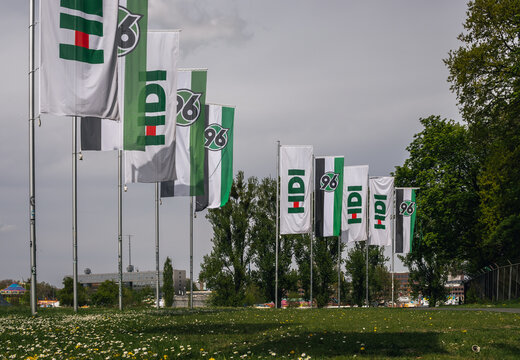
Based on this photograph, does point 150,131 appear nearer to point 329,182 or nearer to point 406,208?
point 329,182

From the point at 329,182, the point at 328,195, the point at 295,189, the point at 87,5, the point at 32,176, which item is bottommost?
the point at 328,195

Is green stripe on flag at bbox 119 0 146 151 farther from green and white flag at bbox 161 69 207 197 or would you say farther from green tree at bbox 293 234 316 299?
green tree at bbox 293 234 316 299

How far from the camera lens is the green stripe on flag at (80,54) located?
54.1 ft

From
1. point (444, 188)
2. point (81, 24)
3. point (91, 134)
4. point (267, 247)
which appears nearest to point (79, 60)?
point (81, 24)

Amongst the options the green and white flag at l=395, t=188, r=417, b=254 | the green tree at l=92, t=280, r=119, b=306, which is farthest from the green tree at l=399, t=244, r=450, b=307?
the green tree at l=92, t=280, r=119, b=306

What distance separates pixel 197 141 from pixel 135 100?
9336 millimetres

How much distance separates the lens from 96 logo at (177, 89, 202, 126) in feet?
101

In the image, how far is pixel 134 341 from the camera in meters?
12.6

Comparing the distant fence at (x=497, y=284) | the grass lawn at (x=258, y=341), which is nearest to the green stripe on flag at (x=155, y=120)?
the grass lawn at (x=258, y=341)

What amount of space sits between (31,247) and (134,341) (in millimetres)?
8682

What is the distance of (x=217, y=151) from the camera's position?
34.7m

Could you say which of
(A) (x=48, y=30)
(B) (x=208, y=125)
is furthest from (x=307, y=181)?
(A) (x=48, y=30)

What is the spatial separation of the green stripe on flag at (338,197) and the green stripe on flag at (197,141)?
41.1ft

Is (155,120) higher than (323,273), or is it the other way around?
(155,120)
